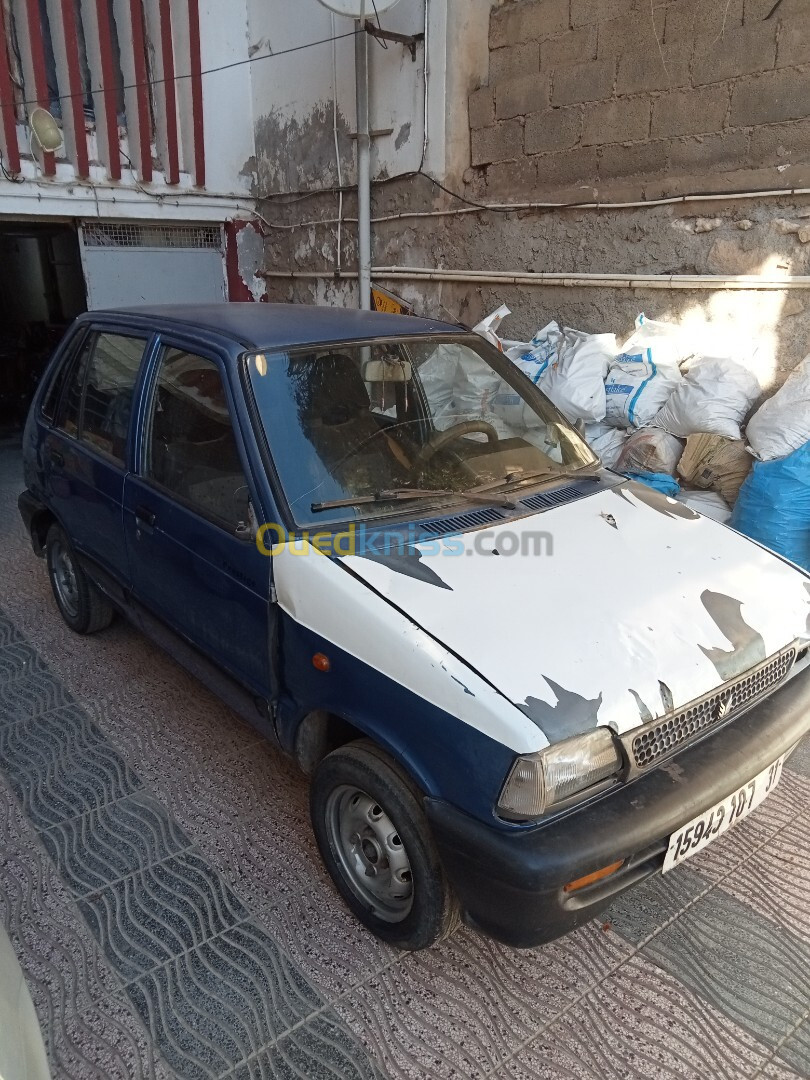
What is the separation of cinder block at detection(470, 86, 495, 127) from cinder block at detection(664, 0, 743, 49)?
153cm

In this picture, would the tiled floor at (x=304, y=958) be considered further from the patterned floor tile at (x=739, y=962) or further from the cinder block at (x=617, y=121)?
the cinder block at (x=617, y=121)

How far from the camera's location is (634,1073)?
1934 mm

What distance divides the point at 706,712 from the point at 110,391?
2.76 metres

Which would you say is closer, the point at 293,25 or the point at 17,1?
the point at 17,1

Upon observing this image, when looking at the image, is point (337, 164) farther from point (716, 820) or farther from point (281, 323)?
point (716, 820)

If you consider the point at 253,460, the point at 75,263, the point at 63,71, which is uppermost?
the point at 63,71

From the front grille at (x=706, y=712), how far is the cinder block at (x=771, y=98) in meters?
3.65

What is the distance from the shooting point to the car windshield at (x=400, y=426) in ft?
8.05

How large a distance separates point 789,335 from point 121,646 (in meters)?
4.36

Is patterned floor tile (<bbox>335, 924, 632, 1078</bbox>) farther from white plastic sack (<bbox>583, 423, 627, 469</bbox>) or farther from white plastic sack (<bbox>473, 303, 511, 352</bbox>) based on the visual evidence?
white plastic sack (<bbox>473, 303, 511, 352</bbox>)

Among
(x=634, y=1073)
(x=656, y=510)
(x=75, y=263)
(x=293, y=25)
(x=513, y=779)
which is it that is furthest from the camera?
(x=75, y=263)

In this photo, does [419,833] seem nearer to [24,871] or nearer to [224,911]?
[224,911]

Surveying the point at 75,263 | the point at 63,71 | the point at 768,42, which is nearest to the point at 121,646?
the point at 768,42

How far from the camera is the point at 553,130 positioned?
18.3 ft
